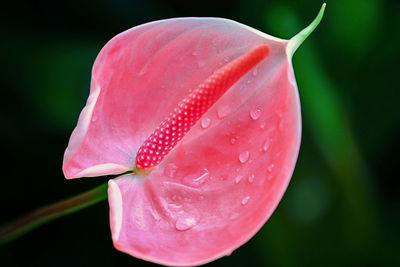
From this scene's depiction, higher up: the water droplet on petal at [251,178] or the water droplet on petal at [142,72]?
the water droplet on petal at [142,72]

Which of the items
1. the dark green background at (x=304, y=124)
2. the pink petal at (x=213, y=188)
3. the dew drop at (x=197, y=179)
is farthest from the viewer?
the dark green background at (x=304, y=124)

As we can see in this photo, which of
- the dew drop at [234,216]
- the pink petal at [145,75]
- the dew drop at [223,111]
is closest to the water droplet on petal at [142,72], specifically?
the pink petal at [145,75]

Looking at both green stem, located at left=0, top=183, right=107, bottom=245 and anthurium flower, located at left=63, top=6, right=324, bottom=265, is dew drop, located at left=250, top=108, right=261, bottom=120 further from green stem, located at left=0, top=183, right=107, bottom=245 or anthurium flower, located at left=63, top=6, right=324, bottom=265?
green stem, located at left=0, top=183, right=107, bottom=245

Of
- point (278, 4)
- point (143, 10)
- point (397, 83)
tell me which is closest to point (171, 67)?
point (278, 4)

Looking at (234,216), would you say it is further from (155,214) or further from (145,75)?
(145,75)

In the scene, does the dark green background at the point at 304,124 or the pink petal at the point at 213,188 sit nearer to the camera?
the pink petal at the point at 213,188

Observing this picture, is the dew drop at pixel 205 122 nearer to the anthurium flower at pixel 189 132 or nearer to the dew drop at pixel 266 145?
the anthurium flower at pixel 189 132

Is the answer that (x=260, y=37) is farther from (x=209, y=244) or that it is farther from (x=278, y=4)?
(x=278, y=4)

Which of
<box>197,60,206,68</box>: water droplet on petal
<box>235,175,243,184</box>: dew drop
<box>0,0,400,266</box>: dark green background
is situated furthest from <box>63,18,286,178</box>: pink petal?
<box>0,0,400,266</box>: dark green background

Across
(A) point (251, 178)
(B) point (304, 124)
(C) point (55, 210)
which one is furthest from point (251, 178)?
(B) point (304, 124)
